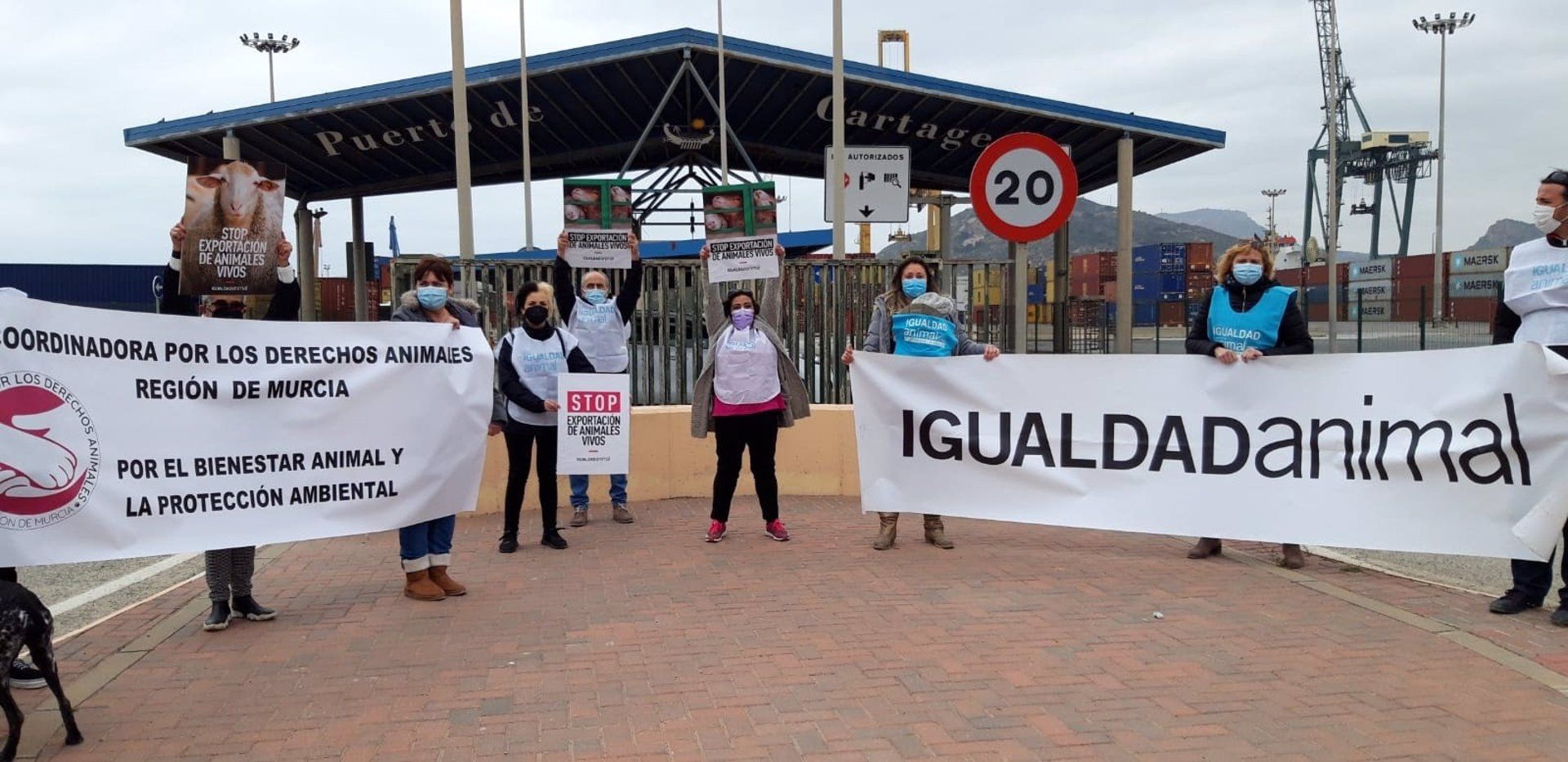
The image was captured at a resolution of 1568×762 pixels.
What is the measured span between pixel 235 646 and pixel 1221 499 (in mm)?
5190

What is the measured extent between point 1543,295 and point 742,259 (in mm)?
4534

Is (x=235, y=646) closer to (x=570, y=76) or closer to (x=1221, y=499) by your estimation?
(x=1221, y=499)

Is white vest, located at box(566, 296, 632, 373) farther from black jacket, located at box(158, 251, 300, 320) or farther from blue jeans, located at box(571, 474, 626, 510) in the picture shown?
black jacket, located at box(158, 251, 300, 320)

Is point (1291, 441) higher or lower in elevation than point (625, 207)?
lower

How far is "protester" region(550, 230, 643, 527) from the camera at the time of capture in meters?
7.73

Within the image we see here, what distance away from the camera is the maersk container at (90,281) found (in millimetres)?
44531

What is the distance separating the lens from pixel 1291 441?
6180 millimetres

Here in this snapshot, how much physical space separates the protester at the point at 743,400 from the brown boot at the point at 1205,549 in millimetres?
2501

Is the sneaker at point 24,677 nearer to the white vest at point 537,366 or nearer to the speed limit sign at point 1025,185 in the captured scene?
the white vest at point 537,366

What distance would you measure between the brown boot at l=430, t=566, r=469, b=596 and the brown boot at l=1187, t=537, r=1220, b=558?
4.22 meters

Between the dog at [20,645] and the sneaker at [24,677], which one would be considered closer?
the dog at [20,645]

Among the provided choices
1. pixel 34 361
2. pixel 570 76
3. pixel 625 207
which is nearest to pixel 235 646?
pixel 34 361

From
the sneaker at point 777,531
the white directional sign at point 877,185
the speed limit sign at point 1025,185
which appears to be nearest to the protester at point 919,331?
the sneaker at point 777,531

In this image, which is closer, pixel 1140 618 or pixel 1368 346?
pixel 1140 618
